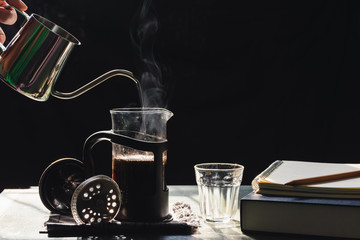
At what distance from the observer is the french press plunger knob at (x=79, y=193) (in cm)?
90

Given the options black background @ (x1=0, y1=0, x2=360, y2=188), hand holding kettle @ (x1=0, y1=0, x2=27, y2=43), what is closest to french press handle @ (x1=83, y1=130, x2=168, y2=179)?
hand holding kettle @ (x1=0, y1=0, x2=27, y2=43)

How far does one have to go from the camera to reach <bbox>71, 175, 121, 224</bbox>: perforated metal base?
2.93 ft

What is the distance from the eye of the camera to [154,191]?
96 centimetres

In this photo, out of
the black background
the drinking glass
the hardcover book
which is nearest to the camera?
the hardcover book

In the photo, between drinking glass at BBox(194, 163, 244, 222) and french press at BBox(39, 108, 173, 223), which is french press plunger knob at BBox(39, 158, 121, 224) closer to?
french press at BBox(39, 108, 173, 223)

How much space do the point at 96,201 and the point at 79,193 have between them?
42 mm

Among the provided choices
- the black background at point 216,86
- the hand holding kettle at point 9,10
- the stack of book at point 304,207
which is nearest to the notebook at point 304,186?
the stack of book at point 304,207

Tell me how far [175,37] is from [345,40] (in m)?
0.85

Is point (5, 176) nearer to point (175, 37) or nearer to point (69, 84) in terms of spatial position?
point (69, 84)

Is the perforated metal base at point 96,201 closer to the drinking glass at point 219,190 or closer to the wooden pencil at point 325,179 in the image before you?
the drinking glass at point 219,190

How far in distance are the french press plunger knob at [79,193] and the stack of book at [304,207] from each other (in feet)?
0.84

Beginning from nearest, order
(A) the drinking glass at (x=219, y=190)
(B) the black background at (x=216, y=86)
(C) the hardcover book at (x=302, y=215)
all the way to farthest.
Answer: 1. (C) the hardcover book at (x=302, y=215)
2. (A) the drinking glass at (x=219, y=190)
3. (B) the black background at (x=216, y=86)

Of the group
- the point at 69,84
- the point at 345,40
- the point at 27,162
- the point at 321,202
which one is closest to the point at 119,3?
the point at 69,84

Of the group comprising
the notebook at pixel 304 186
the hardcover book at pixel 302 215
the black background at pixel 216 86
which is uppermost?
the black background at pixel 216 86
